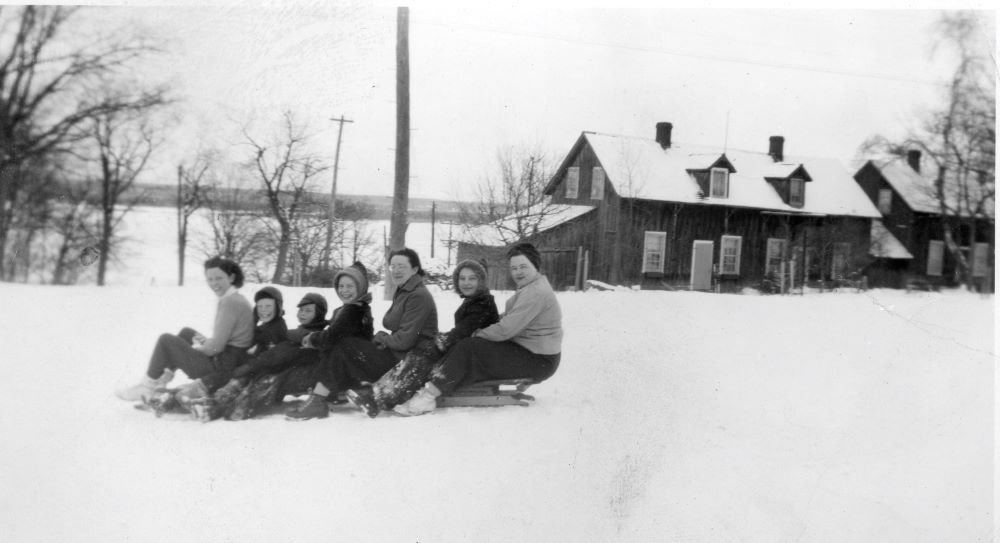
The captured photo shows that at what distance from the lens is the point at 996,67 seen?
2.98 m

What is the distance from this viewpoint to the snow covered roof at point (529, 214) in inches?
100

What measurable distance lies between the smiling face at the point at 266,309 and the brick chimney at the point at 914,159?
2877 millimetres

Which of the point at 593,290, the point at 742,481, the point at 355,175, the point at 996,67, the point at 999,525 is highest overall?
the point at 996,67

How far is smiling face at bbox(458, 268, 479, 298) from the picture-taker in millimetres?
2672

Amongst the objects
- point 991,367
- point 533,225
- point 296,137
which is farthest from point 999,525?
point 296,137

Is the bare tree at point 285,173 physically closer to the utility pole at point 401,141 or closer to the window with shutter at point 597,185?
the utility pole at point 401,141

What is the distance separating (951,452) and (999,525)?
0.35 metres

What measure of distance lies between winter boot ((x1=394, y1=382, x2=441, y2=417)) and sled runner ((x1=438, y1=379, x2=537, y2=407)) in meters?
0.06

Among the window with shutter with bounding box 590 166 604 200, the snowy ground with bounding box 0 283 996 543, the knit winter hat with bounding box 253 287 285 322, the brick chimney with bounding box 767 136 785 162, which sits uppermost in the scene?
the brick chimney with bounding box 767 136 785 162

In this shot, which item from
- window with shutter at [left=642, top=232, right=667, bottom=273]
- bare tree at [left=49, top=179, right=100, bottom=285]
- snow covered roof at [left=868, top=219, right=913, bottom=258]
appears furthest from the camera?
snow covered roof at [left=868, top=219, right=913, bottom=258]

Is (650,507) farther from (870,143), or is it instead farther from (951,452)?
(870,143)

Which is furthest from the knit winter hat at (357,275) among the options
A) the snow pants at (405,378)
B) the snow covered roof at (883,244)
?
the snow covered roof at (883,244)

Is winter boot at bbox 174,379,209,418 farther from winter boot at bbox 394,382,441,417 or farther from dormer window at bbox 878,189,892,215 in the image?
dormer window at bbox 878,189,892,215

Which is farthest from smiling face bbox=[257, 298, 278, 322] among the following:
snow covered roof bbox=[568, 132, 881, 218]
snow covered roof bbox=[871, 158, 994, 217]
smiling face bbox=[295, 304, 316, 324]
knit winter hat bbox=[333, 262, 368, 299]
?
snow covered roof bbox=[871, 158, 994, 217]
